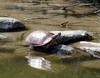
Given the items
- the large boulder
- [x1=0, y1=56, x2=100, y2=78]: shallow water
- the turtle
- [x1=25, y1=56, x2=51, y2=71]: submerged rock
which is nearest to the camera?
[x1=0, y1=56, x2=100, y2=78]: shallow water

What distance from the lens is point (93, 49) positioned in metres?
8.45

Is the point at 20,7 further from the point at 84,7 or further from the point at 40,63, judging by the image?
the point at 40,63

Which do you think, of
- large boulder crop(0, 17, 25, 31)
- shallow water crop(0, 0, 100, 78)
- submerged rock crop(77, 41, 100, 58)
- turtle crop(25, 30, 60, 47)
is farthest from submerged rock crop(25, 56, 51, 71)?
large boulder crop(0, 17, 25, 31)

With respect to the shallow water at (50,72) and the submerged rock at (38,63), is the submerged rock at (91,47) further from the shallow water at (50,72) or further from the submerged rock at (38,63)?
the submerged rock at (38,63)

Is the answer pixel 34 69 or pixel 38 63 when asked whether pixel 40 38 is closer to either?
pixel 38 63

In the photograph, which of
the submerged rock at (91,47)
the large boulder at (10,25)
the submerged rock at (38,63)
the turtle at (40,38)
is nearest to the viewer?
the submerged rock at (38,63)

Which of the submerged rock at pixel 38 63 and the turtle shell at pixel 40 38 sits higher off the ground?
the turtle shell at pixel 40 38

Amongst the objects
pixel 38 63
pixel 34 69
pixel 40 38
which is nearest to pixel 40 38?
pixel 40 38

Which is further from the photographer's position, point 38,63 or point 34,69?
point 38,63

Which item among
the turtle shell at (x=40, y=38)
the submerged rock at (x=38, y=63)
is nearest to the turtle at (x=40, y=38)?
the turtle shell at (x=40, y=38)

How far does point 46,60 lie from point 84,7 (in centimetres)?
716

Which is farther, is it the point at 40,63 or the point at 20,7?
the point at 20,7

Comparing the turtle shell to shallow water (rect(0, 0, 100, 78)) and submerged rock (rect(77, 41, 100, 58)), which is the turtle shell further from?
submerged rock (rect(77, 41, 100, 58))

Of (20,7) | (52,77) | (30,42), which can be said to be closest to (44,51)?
(30,42)
